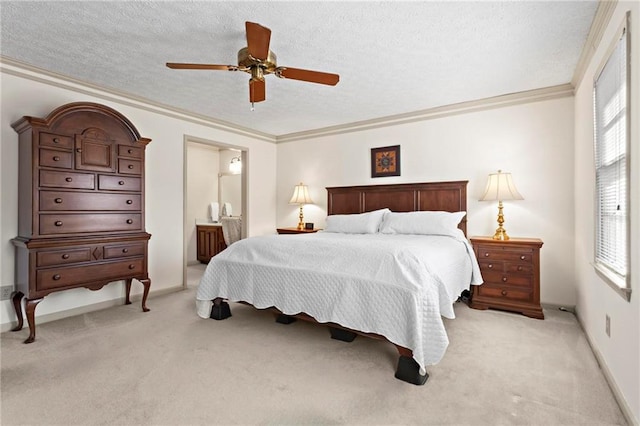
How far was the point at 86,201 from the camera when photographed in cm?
312

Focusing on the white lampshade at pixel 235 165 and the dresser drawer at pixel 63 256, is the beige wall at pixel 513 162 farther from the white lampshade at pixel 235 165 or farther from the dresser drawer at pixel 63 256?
the dresser drawer at pixel 63 256

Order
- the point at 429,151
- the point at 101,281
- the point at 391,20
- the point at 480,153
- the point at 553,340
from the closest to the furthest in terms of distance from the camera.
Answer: the point at 391,20, the point at 553,340, the point at 101,281, the point at 480,153, the point at 429,151

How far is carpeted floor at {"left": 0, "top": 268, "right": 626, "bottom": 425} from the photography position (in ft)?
5.67

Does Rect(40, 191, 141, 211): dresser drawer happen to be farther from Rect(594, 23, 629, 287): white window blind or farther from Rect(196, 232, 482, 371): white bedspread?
Rect(594, 23, 629, 287): white window blind

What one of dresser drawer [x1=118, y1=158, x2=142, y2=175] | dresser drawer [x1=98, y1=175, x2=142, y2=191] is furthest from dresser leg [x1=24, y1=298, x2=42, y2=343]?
dresser drawer [x1=118, y1=158, x2=142, y2=175]

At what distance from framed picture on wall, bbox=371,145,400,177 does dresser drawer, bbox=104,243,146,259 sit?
3220 mm

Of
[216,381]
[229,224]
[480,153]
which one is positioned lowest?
[216,381]

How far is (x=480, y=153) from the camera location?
4.03 m

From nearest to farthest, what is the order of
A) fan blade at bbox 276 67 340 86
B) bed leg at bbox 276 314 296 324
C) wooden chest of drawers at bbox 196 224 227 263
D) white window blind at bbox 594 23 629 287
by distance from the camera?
white window blind at bbox 594 23 629 287 < fan blade at bbox 276 67 340 86 < bed leg at bbox 276 314 296 324 < wooden chest of drawers at bbox 196 224 227 263

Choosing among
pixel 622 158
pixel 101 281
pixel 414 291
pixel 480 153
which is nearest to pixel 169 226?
pixel 101 281

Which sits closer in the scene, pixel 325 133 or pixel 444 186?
pixel 444 186

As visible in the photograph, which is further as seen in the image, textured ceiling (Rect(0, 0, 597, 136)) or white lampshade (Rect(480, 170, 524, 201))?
white lampshade (Rect(480, 170, 524, 201))

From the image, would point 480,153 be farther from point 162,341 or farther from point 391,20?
Answer: point 162,341

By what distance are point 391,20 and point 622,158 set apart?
5.52 ft
